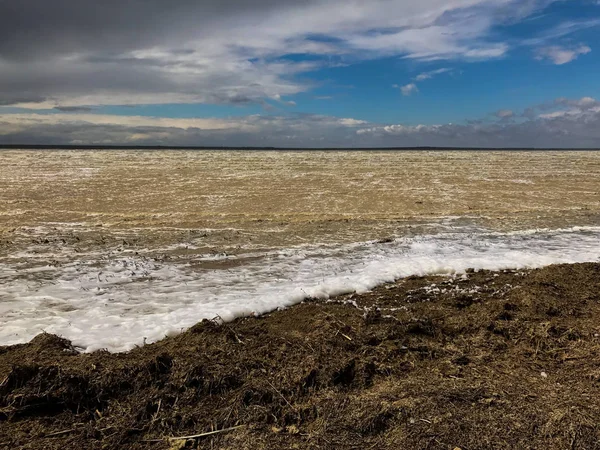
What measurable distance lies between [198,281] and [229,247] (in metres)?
2.74

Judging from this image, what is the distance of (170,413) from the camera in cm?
373

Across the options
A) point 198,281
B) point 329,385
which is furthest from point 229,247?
point 329,385

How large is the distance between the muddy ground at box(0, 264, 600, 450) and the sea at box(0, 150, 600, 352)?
1.20 metres

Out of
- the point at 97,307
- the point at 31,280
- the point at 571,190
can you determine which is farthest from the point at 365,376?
the point at 571,190

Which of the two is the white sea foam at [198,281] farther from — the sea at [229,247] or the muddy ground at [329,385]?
the muddy ground at [329,385]

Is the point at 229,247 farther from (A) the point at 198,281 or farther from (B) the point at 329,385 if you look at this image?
(B) the point at 329,385

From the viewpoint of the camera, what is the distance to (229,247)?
1091cm

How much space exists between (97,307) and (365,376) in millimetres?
4683

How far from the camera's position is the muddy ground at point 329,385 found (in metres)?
3.39

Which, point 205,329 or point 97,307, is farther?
point 97,307

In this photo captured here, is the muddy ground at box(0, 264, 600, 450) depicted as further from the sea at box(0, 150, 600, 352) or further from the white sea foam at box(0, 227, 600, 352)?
the sea at box(0, 150, 600, 352)

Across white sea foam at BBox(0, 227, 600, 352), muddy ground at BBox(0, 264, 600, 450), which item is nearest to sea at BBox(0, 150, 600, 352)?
A: white sea foam at BBox(0, 227, 600, 352)

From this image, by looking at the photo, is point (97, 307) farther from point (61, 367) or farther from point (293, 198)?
point (293, 198)

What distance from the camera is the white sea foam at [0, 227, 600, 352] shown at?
20.2 feet
